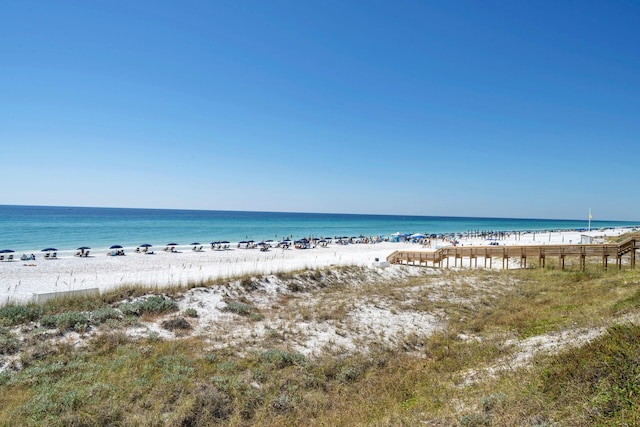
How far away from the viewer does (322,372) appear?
838 centimetres

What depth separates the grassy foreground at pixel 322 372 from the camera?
544 cm

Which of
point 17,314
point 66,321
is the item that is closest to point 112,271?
point 17,314

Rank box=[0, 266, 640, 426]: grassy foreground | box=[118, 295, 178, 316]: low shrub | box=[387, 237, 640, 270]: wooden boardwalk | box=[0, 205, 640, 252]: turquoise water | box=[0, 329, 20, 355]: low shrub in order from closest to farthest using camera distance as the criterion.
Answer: box=[0, 266, 640, 426]: grassy foreground
box=[0, 329, 20, 355]: low shrub
box=[118, 295, 178, 316]: low shrub
box=[387, 237, 640, 270]: wooden boardwalk
box=[0, 205, 640, 252]: turquoise water

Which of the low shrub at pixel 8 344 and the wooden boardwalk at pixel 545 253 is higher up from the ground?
the wooden boardwalk at pixel 545 253

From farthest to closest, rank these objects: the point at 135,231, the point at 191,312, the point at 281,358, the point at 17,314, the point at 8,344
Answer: the point at 135,231, the point at 191,312, the point at 17,314, the point at 281,358, the point at 8,344

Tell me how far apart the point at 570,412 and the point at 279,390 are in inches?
212

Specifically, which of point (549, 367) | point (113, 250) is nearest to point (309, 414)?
point (549, 367)

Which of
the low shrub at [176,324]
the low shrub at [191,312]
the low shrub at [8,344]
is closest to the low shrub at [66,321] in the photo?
the low shrub at [8,344]

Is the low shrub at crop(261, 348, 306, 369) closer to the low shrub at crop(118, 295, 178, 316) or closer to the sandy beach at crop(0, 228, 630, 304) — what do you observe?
the low shrub at crop(118, 295, 178, 316)

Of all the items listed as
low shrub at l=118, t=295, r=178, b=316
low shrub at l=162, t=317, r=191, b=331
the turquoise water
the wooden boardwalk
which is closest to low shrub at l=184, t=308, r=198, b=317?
low shrub at l=118, t=295, r=178, b=316

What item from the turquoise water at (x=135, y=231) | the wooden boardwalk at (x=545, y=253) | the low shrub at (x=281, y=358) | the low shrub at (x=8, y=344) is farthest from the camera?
the turquoise water at (x=135, y=231)

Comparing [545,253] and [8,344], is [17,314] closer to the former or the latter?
[8,344]

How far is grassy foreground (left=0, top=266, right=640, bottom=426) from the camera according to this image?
5438 millimetres

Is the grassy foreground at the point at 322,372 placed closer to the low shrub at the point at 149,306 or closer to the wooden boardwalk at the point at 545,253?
the low shrub at the point at 149,306
